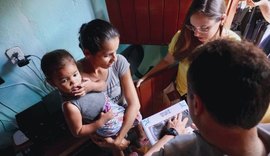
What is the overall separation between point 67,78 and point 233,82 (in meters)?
0.65

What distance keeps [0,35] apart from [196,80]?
3.78 feet

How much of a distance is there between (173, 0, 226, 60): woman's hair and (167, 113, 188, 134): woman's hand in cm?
43

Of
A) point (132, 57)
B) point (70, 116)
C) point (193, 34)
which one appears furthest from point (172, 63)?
point (70, 116)

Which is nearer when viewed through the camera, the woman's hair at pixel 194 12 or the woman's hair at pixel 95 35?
the woman's hair at pixel 95 35

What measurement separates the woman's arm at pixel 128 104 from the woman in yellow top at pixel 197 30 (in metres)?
0.21

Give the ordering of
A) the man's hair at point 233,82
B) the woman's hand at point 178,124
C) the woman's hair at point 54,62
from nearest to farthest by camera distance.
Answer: the man's hair at point 233,82 → the woman's hair at point 54,62 → the woman's hand at point 178,124

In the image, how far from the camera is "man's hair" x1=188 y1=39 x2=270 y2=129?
50cm

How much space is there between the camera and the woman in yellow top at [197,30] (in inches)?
45.7

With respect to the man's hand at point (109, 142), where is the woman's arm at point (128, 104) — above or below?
above

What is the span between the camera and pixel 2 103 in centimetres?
142

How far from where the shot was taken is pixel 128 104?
4.02 feet

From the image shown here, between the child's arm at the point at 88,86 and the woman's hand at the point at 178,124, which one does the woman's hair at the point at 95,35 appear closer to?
the child's arm at the point at 88,86

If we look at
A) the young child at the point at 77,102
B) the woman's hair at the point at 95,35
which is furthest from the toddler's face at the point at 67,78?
the woman's hair at the point at 95,35

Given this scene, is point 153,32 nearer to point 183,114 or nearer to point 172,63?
point 172,63
